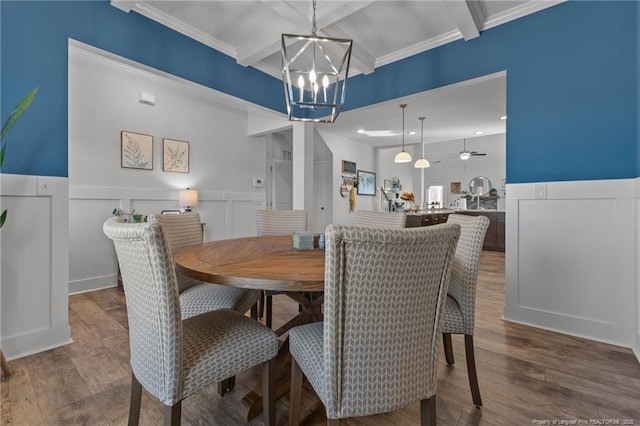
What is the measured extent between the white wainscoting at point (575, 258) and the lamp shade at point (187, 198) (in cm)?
379

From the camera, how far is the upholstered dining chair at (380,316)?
2.60 feet

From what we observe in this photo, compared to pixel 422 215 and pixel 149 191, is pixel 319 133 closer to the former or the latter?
pixel 422 215

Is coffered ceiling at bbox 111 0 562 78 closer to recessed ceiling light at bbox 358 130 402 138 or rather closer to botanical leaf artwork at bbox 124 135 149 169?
botanical leaf artwork at bbox 124 135 149 169

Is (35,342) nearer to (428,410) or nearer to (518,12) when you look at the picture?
(428,410)

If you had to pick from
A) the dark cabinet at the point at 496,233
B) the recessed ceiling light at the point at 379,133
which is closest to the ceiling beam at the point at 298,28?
the recessed ceiling light at the point at 379,133

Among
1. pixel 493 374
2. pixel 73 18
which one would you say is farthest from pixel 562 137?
pixel 73 18

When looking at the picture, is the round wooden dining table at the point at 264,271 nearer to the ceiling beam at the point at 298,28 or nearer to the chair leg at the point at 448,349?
the chair leg at the point at 448,349

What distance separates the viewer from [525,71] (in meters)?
2.41

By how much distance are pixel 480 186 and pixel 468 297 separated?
7610mm

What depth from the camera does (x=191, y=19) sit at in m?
2.68

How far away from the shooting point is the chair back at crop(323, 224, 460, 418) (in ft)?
2.59

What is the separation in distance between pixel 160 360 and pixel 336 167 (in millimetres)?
5314

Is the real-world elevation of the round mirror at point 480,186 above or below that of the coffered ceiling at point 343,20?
below

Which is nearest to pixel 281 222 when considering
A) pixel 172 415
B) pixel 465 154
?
pixel 172 415
